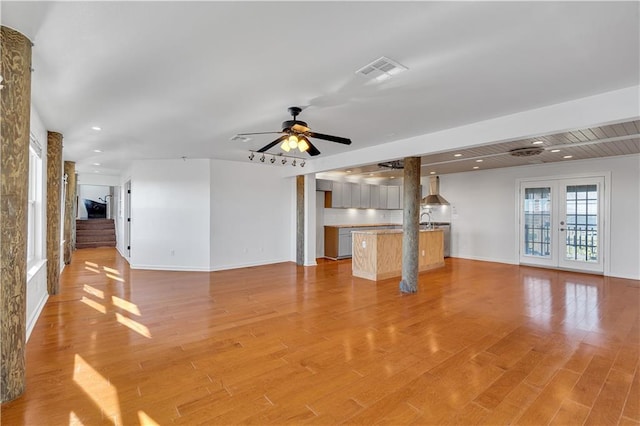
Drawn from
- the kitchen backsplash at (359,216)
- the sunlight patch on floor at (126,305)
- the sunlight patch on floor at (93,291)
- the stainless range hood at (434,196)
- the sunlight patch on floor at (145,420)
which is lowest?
the sunlight patch on floor at (145,420)

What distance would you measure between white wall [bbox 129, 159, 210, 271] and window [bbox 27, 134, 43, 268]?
247 cm

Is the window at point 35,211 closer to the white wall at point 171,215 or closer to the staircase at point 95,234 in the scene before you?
the white wall at point 171,215

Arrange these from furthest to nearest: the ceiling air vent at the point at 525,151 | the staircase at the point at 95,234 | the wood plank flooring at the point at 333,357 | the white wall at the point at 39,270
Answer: the staircase at the point at 95,234 < the ceiling air vent at the point at 525,151 < the white wall at the point at 39,270 < the wood plank flooring at the point at 333,357

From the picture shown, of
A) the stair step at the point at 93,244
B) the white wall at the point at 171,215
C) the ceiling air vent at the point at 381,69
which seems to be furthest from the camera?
the stair step at the point at 93,244

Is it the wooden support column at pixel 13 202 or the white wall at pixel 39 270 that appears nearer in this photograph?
the wooden support column at pixel 13 202

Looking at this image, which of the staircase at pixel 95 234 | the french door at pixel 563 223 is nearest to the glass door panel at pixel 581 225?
the french door at pixel 563 223

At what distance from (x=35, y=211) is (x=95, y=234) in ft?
28.4

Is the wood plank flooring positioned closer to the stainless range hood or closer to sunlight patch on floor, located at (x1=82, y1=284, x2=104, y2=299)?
sunlight patch on floor, located at (x1=82, y1=284, x2=104, y2=299)

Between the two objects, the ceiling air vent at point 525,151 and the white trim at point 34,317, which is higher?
the ceiling air vent at point 525,151

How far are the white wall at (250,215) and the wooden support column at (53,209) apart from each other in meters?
2.78

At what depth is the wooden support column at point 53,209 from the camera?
496cm

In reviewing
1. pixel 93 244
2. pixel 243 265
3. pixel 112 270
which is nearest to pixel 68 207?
pixel 112 270

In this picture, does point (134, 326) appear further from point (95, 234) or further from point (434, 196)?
point (95, 234)

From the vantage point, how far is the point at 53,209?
507 cm
